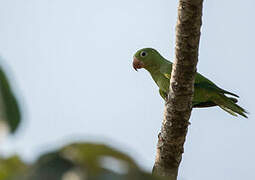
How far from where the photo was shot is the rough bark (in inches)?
134

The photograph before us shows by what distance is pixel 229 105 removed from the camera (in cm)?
589

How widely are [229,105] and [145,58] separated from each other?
1.47 metres

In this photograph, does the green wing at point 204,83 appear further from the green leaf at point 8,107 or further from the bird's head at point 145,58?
the green leaf at point 8,107

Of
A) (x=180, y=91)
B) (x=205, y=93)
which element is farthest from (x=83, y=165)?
(x=205, y=93)

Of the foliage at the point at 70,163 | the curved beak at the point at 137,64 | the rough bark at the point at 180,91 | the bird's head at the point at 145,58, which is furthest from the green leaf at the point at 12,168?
the curved beak at the point at 137,64

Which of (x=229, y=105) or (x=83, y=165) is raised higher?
(x=83, y=165)

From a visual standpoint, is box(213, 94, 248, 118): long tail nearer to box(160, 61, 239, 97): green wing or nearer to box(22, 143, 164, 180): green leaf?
box(160, 61, 239, 97): green wing

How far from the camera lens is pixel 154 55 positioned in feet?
21.7

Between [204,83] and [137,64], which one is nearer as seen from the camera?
[204,83]

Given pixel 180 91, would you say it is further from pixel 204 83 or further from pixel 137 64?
pixel 137 64

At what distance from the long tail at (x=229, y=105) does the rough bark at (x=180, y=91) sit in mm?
1856

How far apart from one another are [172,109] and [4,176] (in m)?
3.26

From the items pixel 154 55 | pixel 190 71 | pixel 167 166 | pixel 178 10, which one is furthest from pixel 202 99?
pixel 178 10

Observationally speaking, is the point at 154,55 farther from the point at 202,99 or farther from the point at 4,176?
the point at 4,176
